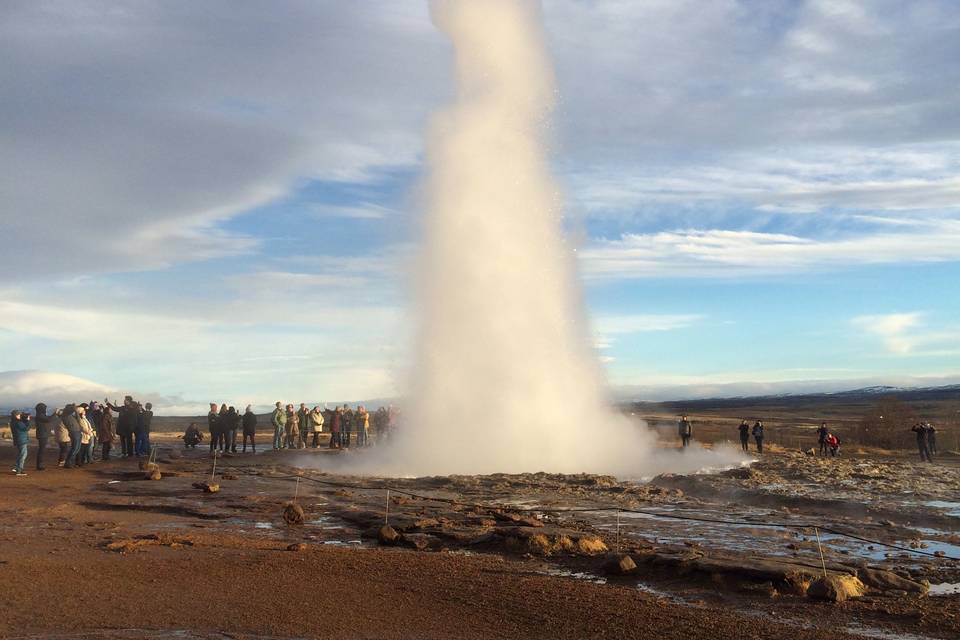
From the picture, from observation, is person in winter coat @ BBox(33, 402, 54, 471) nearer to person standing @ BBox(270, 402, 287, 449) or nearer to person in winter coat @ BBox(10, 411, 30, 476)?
person in winter coat @ BBox(10, 411, 30, 476)

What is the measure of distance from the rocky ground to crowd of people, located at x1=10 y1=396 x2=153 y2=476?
1.19 metres

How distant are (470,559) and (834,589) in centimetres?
437

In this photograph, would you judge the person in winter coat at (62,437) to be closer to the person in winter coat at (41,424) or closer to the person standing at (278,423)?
the person in winter coat at (41,424)

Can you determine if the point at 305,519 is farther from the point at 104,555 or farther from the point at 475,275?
the point at 475,275

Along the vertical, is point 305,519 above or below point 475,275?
below

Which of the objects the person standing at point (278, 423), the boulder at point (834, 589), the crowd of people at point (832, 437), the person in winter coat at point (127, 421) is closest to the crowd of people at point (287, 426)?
the person standing at point (278, 423)

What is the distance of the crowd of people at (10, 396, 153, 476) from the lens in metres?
18.5

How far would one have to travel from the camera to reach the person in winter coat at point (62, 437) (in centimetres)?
2036

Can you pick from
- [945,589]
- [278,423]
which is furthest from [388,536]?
[278,423]

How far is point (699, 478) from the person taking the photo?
19281 millimetres

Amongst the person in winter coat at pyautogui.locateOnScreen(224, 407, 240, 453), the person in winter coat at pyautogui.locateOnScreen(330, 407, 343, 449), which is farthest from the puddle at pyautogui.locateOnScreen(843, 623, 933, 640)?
the person in winter coat at pyautogui.locateOnScreen(330, 407, 343, 449)

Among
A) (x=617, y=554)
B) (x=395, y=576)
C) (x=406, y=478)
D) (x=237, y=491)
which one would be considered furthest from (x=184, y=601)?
(x=406, y=478)

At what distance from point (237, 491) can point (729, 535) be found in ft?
32.2

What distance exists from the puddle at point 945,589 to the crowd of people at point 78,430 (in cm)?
1727
